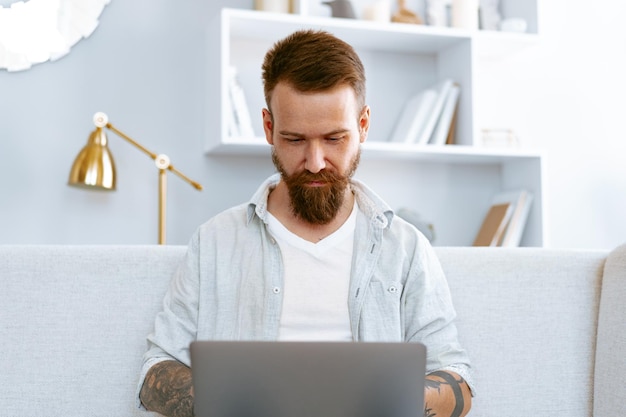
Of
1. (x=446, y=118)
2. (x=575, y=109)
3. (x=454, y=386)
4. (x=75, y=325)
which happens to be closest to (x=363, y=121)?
(x=454, y=386)

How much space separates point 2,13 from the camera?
9.42 ft

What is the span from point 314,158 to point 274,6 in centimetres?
141

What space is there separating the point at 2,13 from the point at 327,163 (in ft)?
5.67

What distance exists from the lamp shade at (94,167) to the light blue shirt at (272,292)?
3.63ft

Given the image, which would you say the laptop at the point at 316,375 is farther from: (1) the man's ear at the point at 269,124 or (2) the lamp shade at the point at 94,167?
(2) the lamp shade at the point at 94,167

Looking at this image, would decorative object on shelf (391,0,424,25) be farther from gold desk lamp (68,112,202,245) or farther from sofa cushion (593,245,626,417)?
sofa cushion (593,245,626,417)

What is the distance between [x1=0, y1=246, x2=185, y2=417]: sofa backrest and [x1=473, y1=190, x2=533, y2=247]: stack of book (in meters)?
1.67

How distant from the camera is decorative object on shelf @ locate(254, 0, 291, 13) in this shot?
9.46ft

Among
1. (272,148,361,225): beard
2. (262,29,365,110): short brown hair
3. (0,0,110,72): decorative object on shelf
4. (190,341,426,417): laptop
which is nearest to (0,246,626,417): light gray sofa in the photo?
(272,148,361,225): beard

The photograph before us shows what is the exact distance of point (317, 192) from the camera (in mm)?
1613

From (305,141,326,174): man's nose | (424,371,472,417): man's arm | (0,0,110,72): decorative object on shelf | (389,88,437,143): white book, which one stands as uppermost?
(0,0,110,72): decorative object on shelf

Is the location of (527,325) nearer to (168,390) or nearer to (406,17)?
(168,390)

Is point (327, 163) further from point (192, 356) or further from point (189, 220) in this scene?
point (189, 220)

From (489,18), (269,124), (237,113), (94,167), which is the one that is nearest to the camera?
(269,124)
